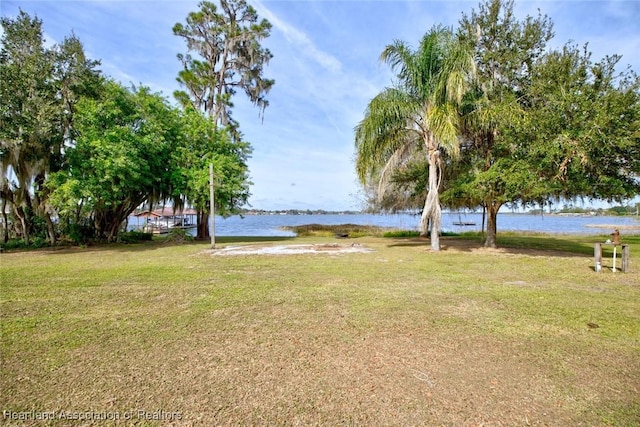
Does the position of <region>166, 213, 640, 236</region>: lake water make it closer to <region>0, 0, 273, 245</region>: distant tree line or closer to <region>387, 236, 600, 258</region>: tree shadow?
<region>387, 236, 600, 258</region>: tree shadow

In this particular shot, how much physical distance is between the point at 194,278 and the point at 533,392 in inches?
257

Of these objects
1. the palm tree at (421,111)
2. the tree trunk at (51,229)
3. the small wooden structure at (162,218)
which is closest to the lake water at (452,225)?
the small wooden structure at (162,218)

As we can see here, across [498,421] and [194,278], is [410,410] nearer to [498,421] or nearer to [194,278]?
[498,421]

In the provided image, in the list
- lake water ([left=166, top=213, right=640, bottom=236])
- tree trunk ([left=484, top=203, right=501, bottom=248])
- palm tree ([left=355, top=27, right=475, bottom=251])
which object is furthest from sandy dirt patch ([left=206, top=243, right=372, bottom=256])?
lake water ([left=166, top=213, right=640, bottom=236])

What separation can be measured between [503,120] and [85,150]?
15.5 meters

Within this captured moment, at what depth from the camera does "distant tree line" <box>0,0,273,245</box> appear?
473 inches

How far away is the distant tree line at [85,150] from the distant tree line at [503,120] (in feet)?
28.0

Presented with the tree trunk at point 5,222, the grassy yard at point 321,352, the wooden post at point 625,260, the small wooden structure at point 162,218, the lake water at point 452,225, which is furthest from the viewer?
the lake water at point 452,225

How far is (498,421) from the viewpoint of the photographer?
235 centimetres

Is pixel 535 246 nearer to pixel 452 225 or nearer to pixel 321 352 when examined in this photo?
pixel 321 352

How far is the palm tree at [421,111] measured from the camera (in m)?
11.5

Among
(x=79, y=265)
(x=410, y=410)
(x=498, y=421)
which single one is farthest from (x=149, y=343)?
(x=79, y=265)

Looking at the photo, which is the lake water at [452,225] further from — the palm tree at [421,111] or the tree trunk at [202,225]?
the palm tree at [421,111]

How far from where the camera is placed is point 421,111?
495 inches
